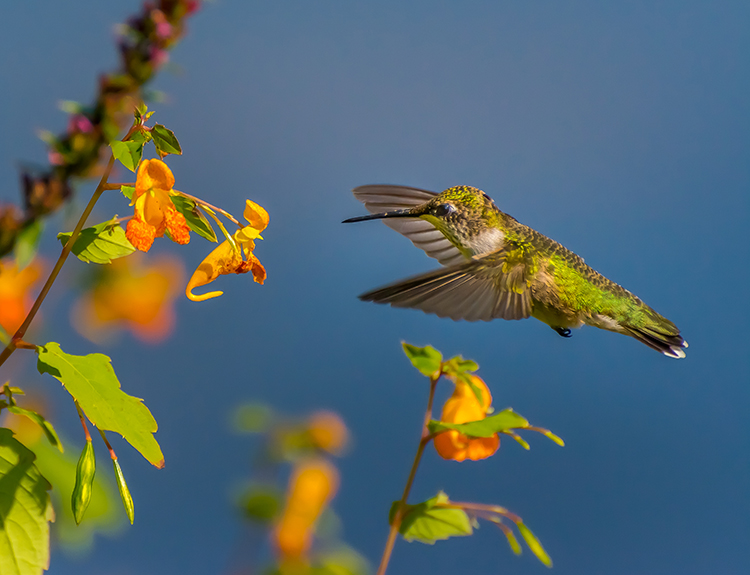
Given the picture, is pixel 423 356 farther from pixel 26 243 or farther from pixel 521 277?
pixel 521 277

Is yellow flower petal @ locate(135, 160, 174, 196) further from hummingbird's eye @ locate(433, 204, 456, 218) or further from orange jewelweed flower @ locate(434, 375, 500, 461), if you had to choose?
hummingbird's eye @ locate(433, 204, 456, 218)

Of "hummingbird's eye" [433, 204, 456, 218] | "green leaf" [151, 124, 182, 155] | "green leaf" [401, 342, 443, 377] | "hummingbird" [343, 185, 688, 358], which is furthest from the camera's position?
"hummingbird's eye" [433, 204, 456, 218]

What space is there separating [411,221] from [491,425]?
3.23 feet

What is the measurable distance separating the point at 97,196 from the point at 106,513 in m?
0.60

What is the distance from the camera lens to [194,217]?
28.0 inches

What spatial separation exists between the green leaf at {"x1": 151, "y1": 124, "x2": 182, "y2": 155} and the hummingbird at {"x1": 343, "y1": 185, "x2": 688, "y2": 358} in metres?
0.58

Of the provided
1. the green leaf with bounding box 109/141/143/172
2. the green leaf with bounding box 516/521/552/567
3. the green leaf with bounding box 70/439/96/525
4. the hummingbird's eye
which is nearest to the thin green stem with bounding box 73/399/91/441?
the green leaf with bounding box 70/439/96/525

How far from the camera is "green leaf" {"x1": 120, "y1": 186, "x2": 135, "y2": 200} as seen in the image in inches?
26.0

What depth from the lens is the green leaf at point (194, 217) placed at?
704 millimetres

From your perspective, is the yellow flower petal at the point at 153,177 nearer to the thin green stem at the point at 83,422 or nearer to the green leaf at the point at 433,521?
the thin green stem at the point at 83,422

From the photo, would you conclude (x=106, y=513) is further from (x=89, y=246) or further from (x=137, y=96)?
(x=137, y=96)

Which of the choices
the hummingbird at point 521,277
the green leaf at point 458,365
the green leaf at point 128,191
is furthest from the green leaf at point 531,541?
the green leaf at point 128,191

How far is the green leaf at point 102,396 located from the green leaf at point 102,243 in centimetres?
11

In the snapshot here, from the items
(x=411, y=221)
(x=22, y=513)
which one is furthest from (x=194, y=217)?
(x=411, y=221)
